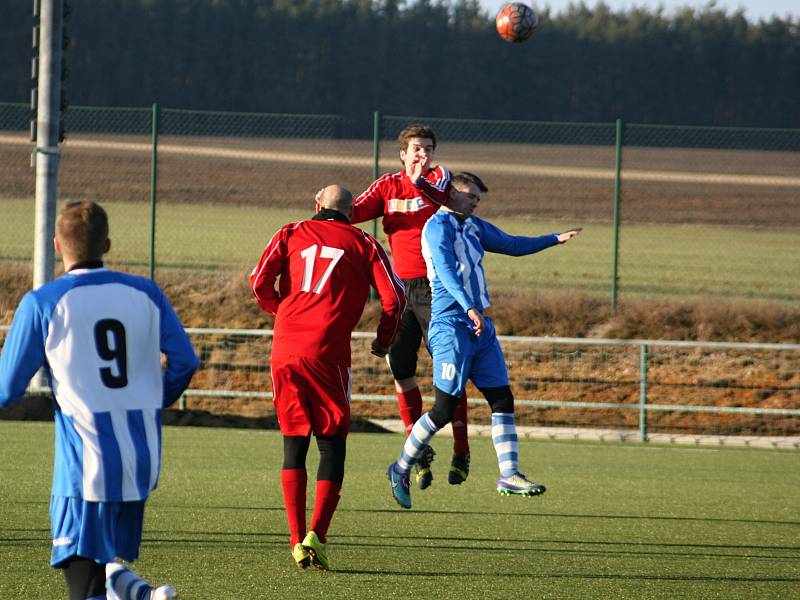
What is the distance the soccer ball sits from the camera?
39.4 feet

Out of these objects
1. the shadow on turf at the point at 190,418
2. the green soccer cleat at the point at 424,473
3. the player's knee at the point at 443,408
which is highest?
the player's knee at the point at 443,408

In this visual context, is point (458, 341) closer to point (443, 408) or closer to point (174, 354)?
point (443, 408)

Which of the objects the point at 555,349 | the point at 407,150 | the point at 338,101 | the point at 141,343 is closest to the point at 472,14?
the point at 338,101

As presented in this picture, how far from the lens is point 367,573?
615cm

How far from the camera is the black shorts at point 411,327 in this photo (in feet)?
27.7

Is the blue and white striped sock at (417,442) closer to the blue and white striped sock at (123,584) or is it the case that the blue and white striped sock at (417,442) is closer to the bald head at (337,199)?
the bald head at (337,199)

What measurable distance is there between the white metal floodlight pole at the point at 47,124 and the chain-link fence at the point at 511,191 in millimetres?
1676

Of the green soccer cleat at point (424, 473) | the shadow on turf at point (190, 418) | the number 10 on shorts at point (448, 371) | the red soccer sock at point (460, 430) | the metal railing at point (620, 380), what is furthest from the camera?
the metal railing at point (620, 380)

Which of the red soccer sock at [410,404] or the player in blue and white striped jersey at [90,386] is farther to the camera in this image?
the red soccer sock at [410,404]

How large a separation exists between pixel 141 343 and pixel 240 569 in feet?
7.07

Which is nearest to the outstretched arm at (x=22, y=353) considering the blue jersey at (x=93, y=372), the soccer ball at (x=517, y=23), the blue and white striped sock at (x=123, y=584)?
the blue jersey at (x=93, y=372)

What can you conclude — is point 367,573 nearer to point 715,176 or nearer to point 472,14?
point 715,176

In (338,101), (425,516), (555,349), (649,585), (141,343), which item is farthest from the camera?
(338,101)

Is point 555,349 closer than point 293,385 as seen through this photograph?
No
